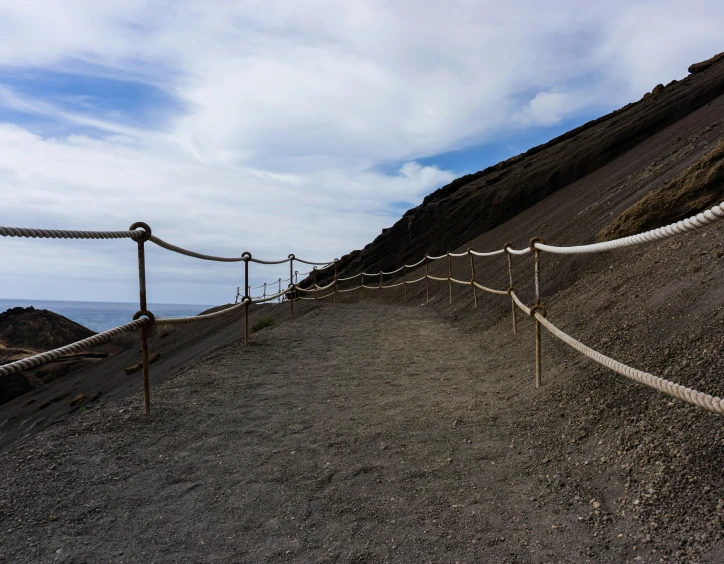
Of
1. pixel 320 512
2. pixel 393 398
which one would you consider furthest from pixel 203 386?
pixel 320 512

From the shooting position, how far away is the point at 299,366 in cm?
621

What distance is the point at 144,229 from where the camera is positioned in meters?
4.14

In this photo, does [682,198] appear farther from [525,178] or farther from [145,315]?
[525,178]

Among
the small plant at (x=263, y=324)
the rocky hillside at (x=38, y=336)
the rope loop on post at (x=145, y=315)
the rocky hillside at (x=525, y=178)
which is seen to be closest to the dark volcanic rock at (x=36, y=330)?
the rocky hillside at (x=38, y=336)

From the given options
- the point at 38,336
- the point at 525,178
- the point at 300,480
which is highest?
the point at 525,178

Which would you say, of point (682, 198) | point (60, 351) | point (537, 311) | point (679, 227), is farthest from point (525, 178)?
point (60, 351)

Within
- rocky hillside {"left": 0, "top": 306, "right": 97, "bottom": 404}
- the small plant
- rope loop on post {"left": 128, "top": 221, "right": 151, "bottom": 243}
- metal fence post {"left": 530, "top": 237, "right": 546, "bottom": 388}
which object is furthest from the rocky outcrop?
rope loop on post {"left": 128, "top": 221, "right": 151, "bottom": 243}

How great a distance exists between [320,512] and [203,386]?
275 cm

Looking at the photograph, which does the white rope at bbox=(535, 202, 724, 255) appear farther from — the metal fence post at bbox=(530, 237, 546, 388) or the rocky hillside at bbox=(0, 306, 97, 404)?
the rocky hillside at bbox=(0, 306, 97, 404)

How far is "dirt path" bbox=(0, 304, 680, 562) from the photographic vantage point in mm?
2465

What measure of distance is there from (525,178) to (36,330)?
80.2 feet

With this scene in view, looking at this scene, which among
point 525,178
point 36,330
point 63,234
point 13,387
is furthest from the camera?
point 525,178

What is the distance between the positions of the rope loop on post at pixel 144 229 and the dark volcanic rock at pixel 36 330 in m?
21.2

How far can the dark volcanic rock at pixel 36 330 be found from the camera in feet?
74.1
